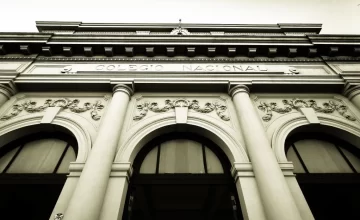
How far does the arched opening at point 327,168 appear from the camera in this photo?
4.47 metres

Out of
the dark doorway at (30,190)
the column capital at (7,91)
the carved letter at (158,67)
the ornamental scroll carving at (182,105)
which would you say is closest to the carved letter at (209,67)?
the ornamental scroll carving at (182,105)

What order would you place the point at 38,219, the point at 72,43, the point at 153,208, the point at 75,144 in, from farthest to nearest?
the point at 72,43 → the point at 75,144 → the point at 153,208 → the point at 38,219

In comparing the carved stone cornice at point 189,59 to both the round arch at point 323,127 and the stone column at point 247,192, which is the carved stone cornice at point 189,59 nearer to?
the round arch at point 323,127

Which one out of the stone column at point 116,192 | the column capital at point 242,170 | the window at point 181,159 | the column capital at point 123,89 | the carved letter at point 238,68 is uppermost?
the carved letter at point 238,68

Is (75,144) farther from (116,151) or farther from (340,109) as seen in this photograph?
(340,109)

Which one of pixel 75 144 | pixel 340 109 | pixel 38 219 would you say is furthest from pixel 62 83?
pixel 340 109

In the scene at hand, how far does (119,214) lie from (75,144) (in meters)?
2.36

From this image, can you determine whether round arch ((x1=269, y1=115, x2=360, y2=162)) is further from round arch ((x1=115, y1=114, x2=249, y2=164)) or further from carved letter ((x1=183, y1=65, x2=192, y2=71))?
carved letter ((x1=183, y1=65, x2=192, y2=71))

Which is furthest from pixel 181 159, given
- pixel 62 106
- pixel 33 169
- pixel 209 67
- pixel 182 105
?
pixel 62 106

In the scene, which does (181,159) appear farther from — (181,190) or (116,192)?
(116,192)

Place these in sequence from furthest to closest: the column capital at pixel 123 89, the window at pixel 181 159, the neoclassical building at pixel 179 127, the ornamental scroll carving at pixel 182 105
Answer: the column capital at pixel 123 89
the ornamental scroll carving at pixel 182 105
the window at pixel 181 159
the neoclassical building at pixel 179 127

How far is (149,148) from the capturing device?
5188mm

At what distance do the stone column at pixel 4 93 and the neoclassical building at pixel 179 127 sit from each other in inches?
1.7

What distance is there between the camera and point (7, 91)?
5.76 meters
